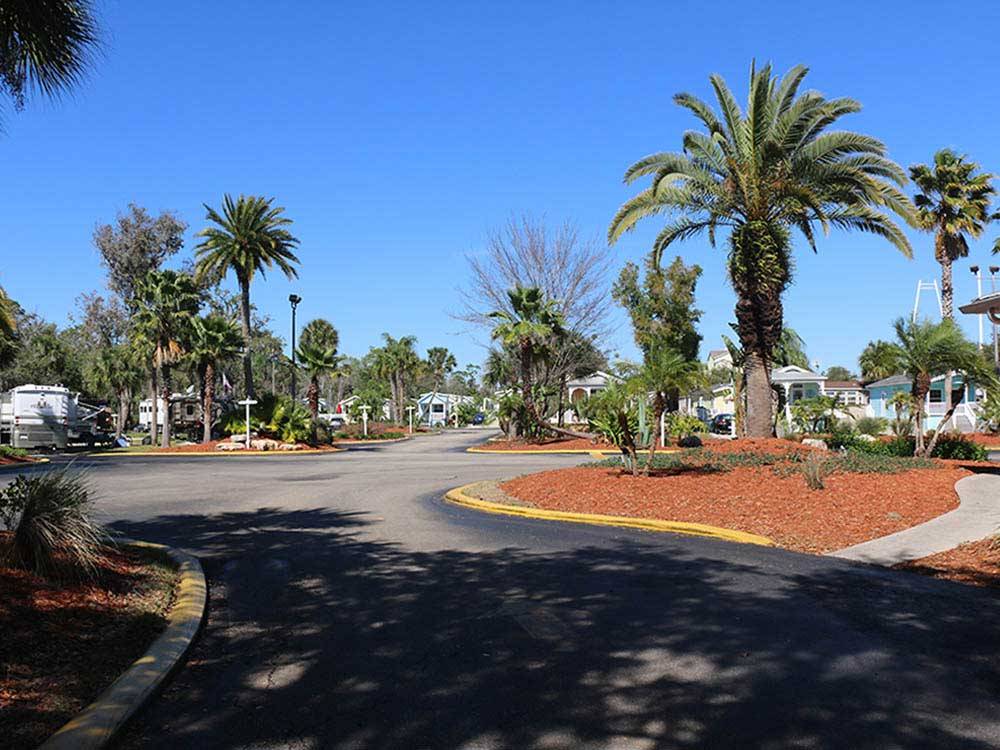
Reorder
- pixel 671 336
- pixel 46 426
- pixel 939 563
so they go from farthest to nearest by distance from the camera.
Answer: pixel 671 336
pixel 46 426
pixel 939 563

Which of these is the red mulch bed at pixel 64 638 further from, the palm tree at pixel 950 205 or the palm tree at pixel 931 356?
the palm tree at pixel 950 205

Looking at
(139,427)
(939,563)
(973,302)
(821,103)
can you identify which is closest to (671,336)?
(821,103)

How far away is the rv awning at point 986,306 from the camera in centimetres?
1408

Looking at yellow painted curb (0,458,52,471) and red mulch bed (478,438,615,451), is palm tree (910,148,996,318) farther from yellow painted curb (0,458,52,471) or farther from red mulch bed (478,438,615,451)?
yellow painted curb (0,458,52,471)

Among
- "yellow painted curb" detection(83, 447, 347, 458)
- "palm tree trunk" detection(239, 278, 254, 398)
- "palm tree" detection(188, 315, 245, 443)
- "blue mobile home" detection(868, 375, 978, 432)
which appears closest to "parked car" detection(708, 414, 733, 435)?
"blue mobile home" detection(868, 375, 978, 432)

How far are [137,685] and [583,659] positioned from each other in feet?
8.92

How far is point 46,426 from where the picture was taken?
3394 cm

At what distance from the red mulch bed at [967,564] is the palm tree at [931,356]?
10537 mm

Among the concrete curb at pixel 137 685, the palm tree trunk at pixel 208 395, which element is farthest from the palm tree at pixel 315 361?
the concrete curb at pixel 137 685

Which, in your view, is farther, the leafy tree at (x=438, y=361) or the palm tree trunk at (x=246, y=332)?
the leafy tree at (x=438, y=361)

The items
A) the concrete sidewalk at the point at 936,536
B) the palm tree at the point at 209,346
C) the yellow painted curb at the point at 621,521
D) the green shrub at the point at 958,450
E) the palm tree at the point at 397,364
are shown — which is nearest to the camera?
the concrete sidewalk at the point at 936,536

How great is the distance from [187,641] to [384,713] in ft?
6.53

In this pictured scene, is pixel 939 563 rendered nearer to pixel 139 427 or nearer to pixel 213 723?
pixel 213 723

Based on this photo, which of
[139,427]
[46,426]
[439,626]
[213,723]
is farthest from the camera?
[139,427]
